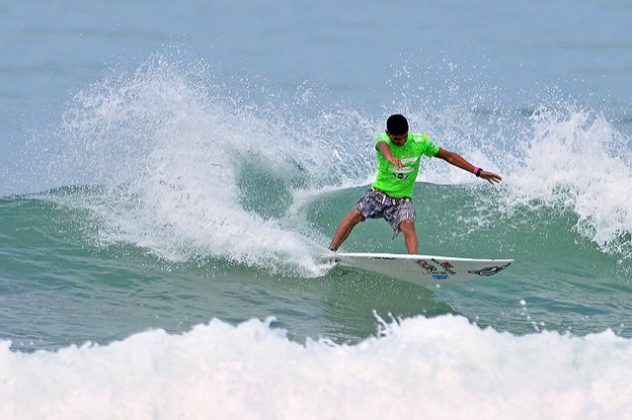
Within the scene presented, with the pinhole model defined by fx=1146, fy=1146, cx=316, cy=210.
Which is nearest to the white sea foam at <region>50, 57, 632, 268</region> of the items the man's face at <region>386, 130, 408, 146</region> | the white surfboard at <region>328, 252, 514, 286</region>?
the white surfboard at <region>328, 252, 514, 286</region>

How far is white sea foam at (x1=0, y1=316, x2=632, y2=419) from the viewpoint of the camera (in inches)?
245

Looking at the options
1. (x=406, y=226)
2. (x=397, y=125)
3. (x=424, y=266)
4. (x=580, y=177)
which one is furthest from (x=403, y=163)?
(x=580, y=177)

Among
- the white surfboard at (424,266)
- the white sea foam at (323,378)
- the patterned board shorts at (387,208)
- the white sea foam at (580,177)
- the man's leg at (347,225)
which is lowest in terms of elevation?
the white sea foam at (323,378)

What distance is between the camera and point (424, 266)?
10969mm

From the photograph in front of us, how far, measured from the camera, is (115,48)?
35.9m

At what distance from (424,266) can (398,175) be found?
0.94 metres

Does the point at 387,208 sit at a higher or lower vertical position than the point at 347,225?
higher

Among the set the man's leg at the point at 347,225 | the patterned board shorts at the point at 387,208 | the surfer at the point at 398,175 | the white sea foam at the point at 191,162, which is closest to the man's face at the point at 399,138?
the surfer at the point at 398,175

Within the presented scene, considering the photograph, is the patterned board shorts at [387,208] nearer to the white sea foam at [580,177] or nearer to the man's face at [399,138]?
the man's face at [399,138]

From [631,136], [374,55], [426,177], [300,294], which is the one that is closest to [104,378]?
[300,294]

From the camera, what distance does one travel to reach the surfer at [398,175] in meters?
10.9

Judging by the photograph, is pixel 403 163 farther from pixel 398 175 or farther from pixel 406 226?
pixel 406 226

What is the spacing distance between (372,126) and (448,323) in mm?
11189

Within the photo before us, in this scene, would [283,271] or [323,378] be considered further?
[283,271]
